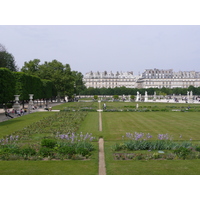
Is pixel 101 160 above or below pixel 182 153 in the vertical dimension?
below

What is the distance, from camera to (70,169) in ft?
31.1

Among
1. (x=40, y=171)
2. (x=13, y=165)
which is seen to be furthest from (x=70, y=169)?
(x=13, y=165)

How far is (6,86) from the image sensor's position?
120 ft

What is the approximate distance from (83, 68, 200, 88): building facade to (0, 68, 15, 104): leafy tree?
114 metres

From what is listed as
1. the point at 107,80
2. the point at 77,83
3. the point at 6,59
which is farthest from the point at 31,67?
the point at 107,80

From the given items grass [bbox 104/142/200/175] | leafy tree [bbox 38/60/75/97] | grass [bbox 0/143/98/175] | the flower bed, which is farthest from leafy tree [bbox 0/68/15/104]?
leafy tree [bbox 38/60/75/97]

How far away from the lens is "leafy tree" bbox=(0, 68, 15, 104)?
117ft

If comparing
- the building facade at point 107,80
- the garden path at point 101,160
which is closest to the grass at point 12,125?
the garden path at point 101,160

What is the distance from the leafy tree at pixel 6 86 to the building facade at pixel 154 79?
114396 mm

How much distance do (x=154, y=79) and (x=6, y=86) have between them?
Answer: 117m

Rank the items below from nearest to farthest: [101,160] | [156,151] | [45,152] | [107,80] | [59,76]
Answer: [101,160]
[45,152]
[156,151]
[59,76]
[107,80]

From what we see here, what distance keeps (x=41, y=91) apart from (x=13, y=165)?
47.9 m

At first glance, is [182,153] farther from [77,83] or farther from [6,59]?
[77,83]

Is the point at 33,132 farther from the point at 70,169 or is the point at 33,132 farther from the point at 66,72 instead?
the point at 66,72
